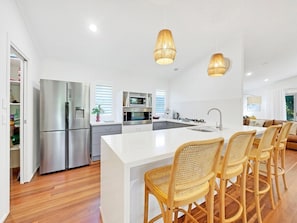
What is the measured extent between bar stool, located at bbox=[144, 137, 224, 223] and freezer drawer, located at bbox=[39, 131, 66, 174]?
2.39 meters

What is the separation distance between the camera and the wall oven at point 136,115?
377cm

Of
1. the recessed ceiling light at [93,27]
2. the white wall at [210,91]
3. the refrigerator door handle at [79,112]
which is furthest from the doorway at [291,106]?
the refrigerator door handle at [79,112]

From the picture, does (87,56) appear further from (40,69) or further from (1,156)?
(1,156)

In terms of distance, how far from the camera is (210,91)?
390 centimetres

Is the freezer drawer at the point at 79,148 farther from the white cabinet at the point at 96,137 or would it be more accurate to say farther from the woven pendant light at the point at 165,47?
the woven pendant light at the point at 165,47

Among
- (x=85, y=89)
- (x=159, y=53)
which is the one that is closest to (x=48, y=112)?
(x=85, y=89)

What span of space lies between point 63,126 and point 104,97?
1493 mm

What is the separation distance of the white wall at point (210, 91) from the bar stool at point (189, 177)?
9.05 feet

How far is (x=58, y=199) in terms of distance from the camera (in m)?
1.96

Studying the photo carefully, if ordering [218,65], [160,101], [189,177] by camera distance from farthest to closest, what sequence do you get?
[160,101] → [218,65] → [189,177]

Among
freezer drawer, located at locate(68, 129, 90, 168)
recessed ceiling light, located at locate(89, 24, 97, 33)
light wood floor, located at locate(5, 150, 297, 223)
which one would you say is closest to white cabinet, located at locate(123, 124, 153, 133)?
freezer drawer, located at locate(68, 129, 90, 168)

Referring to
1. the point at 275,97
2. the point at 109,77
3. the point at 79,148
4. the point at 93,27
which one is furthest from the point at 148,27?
the point at 275,97

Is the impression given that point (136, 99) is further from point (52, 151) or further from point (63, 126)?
point (52, 151)

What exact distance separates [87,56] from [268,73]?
6.38 meters
